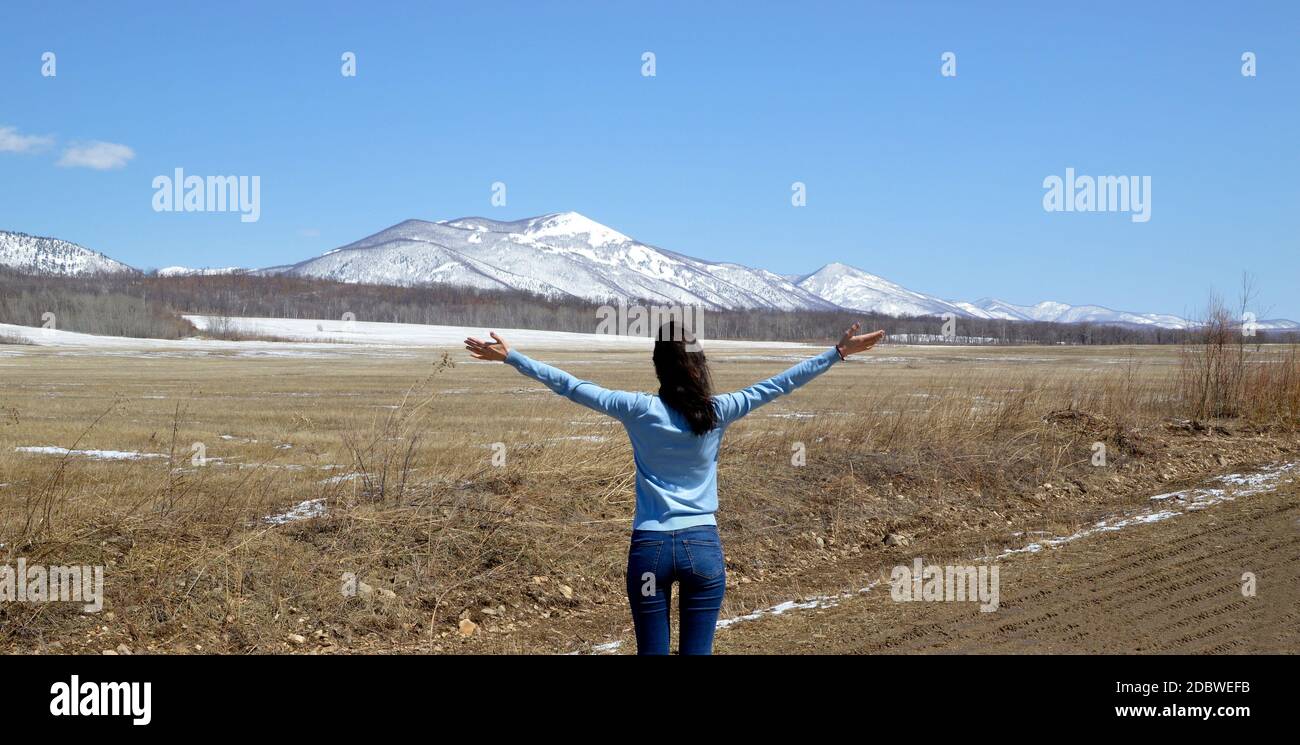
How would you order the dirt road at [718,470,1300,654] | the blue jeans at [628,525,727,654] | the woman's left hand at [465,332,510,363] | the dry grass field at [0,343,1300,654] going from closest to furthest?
the blue jeans at [628,525,727,654]
the woman's left hand at [465,332,510,363]
the dirt road at [718,470,1300,654]
the dry grass field at [0,343,1300,654]

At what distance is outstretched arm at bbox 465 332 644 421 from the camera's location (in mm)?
4133

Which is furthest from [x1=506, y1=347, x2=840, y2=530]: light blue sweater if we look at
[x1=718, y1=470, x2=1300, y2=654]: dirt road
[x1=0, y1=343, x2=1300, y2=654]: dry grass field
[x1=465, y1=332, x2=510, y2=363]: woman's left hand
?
[x1=0, y1=343, x2=1300, y2=654]: dry grass field

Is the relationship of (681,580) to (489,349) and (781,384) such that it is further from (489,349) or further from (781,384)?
(489,349)

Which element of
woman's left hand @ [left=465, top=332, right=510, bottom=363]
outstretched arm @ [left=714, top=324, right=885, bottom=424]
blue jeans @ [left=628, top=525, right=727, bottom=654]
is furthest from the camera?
woman's left hand @ [left=465, top=332, right=510, bottom=363]

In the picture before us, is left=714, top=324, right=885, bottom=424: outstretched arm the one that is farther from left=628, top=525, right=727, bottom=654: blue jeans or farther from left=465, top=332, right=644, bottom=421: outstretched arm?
left=628, top=525, right=727, bottom=654: blue jeans

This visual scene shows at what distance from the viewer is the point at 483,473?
10430 mm

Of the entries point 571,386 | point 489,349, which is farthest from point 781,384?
point 489,349

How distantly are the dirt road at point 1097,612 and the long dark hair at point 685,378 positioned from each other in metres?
3.15

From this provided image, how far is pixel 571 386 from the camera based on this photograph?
4340 mm

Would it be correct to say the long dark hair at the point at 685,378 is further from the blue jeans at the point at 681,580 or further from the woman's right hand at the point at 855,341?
the woman's right hand at the point at 855,341

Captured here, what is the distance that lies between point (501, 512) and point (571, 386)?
516 cm

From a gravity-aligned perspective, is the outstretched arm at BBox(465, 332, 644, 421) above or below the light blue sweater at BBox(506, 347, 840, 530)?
above

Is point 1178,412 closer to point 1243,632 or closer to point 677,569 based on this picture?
point 1243,632

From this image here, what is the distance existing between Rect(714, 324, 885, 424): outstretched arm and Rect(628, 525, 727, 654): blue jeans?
19.8 inches
